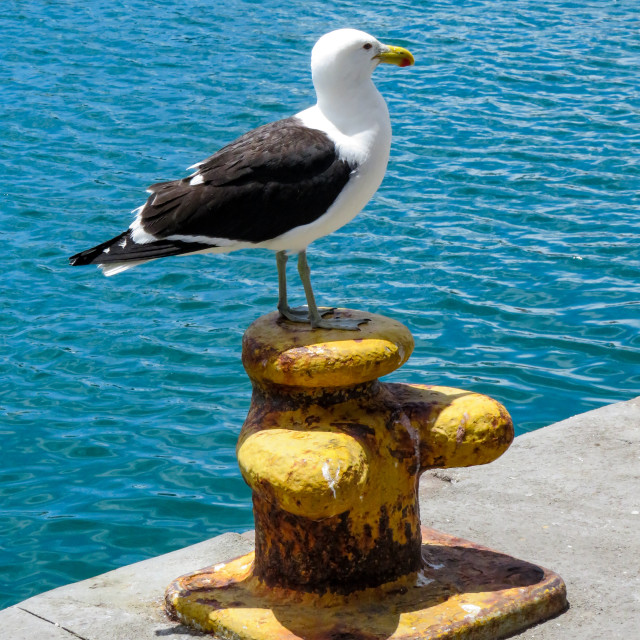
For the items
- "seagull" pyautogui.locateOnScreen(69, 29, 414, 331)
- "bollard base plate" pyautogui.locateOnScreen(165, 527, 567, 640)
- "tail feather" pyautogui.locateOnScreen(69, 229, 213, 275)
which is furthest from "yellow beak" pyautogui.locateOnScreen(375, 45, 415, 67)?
"bollard base plate" pyautogui.locateOnScreen(165, 527, 567, 640)

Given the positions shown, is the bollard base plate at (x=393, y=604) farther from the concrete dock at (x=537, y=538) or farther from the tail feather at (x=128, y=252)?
the tail feather at (x=128, y=252)

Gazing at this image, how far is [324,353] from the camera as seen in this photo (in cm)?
358

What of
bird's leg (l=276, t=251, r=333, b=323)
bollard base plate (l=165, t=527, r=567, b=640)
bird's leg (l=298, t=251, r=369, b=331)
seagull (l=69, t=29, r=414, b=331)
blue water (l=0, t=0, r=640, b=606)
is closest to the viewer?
bollard base plate (l=165, t=527, r=567, b=640)

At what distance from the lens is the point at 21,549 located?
17.9 ft

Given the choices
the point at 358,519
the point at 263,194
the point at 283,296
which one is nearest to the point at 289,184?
the point at 263,194

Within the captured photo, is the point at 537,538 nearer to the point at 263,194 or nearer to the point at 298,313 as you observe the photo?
the point at 298,313

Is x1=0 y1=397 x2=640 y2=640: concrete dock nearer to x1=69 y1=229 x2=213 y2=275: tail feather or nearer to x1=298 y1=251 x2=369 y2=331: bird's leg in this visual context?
x1=298 y1=251 x2=369 y2=331: bird's leg

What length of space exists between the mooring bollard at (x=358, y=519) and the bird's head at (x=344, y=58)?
0.82 metres

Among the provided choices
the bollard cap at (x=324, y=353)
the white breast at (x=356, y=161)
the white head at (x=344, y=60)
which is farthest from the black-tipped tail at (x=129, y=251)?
the white head at (x=344, y=60)

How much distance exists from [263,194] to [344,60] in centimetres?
50

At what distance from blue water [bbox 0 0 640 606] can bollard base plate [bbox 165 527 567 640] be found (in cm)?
157

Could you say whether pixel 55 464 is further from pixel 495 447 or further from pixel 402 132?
pixel 402 132

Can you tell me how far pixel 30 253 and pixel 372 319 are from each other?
566 centimetres

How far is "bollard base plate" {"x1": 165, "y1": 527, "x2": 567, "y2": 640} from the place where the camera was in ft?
11.7
